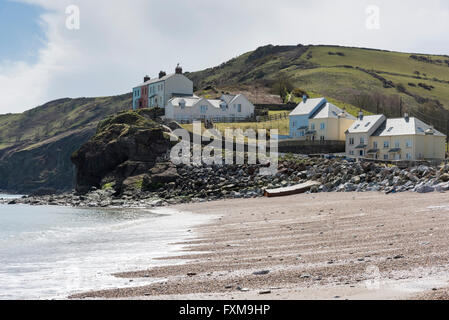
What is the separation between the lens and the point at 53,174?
513 feet

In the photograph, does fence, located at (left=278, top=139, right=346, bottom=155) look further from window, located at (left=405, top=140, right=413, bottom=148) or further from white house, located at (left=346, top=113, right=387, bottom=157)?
window, located at (left=405, top=140, right=413, bottom=148)

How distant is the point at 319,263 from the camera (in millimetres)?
10625

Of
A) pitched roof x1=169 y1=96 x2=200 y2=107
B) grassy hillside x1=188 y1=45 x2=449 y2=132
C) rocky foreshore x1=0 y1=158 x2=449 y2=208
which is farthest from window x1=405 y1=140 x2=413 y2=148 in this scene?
grassy hillside x1=188 y1=45 x2=449 y2=132

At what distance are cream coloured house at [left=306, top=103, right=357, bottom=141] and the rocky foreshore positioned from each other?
18.4m

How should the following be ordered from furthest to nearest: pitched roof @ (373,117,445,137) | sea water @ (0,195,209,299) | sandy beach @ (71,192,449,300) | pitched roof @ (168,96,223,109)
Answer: pitched roof @ (168,96,223,109) < pitched roof @ (373,117,445,137) < sea water @ (0,195,209,299) < sandy beach @ (71,192,449,300)

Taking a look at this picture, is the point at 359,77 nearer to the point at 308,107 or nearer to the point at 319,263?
the point at 308,107

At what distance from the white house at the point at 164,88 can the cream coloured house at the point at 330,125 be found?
29.2 meters

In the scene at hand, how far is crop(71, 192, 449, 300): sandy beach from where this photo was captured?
8.03 metres

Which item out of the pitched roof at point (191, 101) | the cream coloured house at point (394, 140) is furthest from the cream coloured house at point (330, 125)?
the pitched roof at point (191, 101)

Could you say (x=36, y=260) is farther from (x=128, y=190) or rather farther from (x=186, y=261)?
(x=128, y=190)

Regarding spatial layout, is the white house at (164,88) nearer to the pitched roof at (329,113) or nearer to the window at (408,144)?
the pitched roof at (329,113)

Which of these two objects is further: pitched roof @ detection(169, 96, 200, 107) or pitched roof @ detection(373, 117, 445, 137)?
pitched roof @ detection(169, 96, 200, 107)

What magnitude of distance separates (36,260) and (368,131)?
57089 millimetres
